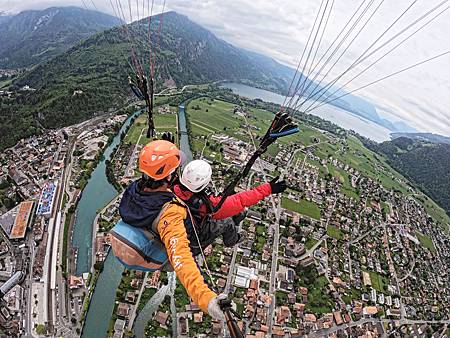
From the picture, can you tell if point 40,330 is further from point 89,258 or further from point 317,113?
point 317,113

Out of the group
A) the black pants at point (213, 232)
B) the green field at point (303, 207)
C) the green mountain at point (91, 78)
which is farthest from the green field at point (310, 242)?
the black pants at point (213, 232)

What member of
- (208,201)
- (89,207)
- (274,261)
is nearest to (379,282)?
(274,261)

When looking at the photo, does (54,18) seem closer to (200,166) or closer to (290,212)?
(290,212)

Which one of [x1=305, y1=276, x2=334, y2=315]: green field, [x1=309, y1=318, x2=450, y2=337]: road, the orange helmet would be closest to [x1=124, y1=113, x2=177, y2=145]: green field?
[x1=305, y1=276, x2=334, y2=315]: green field

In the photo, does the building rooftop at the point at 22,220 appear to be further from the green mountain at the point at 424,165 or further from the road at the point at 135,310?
the green mountain at the point at 424,165

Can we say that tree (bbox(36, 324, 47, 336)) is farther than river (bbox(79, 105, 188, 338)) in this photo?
No

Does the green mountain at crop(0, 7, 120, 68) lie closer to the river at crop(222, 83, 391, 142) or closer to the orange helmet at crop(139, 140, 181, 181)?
the river at crop(222, 83, 391, 142)

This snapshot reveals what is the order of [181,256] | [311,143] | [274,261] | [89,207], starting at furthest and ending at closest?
[311,143] < [89,207] < [274,261] < [181,256]
